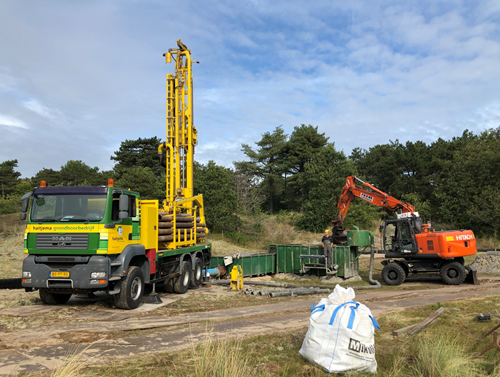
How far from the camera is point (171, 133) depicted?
47.5 ft

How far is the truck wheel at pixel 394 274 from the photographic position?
15.5 m

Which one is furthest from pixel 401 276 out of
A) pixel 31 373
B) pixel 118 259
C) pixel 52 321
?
pixel 31 373

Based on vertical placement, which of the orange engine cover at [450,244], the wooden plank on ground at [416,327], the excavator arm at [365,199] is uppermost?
the excavator arm at [365,199]

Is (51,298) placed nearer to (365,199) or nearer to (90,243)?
(90,243)

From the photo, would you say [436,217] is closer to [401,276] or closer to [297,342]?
[401,276]

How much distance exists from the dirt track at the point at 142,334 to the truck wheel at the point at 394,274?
4765 millimetres

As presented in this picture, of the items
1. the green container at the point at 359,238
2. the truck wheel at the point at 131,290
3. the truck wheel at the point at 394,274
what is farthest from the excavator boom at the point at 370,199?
the truck wheel at the point at 131,290

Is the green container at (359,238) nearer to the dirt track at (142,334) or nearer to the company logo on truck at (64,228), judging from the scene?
the dirt track at (142,334)

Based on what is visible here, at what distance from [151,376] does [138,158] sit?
44589 mm

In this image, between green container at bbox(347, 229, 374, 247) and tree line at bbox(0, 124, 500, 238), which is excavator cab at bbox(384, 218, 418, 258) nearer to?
green container at bbox(347, 229, 374, 247)

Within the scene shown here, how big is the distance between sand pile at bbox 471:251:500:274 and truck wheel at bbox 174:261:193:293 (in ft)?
47.5

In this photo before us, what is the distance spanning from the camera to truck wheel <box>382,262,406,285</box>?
15539mm

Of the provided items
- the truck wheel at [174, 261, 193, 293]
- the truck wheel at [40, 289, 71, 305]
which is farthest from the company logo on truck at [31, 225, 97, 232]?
the truck wheel at [174, 261, 193, 293]

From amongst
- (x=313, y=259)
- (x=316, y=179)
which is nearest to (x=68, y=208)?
(x=313, y=259)
